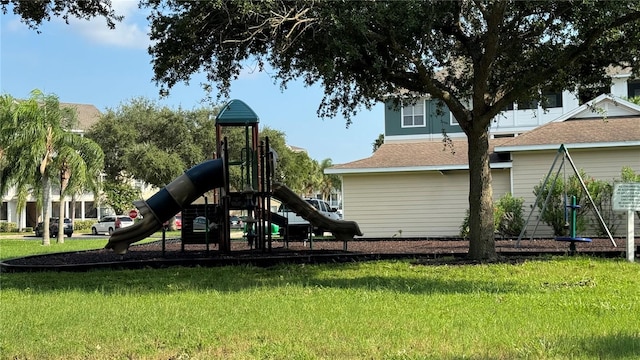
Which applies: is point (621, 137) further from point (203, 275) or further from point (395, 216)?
point (203, 275)

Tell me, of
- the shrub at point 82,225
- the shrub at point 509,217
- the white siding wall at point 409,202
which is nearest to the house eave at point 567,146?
the white siding wall at point 409,202

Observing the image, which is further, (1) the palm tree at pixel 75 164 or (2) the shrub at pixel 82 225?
(2) the shrub at pixel 82 225

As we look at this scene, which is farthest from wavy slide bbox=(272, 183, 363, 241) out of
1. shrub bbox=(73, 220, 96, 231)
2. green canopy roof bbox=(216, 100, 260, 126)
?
shrub bbox=(73, 220, 96, 231)

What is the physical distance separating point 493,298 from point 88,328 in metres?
4.82

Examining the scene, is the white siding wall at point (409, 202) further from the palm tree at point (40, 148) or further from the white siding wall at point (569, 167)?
the palm tree at point (40, 148)

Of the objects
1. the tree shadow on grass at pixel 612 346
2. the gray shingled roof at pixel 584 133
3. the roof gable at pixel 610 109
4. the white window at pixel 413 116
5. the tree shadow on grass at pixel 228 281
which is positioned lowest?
the tree shadow on grass at pixel 612 346

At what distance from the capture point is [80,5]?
11508 mm

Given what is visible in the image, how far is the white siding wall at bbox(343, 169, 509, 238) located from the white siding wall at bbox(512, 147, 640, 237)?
2.77 feet

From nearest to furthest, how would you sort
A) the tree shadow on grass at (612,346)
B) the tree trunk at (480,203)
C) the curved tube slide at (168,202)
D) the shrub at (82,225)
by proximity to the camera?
1. the tree shadow on grass at (612,346)
2. the tree trunk at (480,203)
3. the curved tube slide at (168,202)
4. the shrub at (82,225)

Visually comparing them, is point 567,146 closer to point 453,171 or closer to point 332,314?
point 453,171

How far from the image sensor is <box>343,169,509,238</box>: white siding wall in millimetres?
23406

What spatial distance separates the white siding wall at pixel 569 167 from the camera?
69.1 ft

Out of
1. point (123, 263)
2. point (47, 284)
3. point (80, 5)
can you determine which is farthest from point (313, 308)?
point (80, 5)

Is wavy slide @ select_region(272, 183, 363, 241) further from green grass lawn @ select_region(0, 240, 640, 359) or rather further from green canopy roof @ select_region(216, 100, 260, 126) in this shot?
green grass lawn @ select_region(0, 240, 640, 359)
